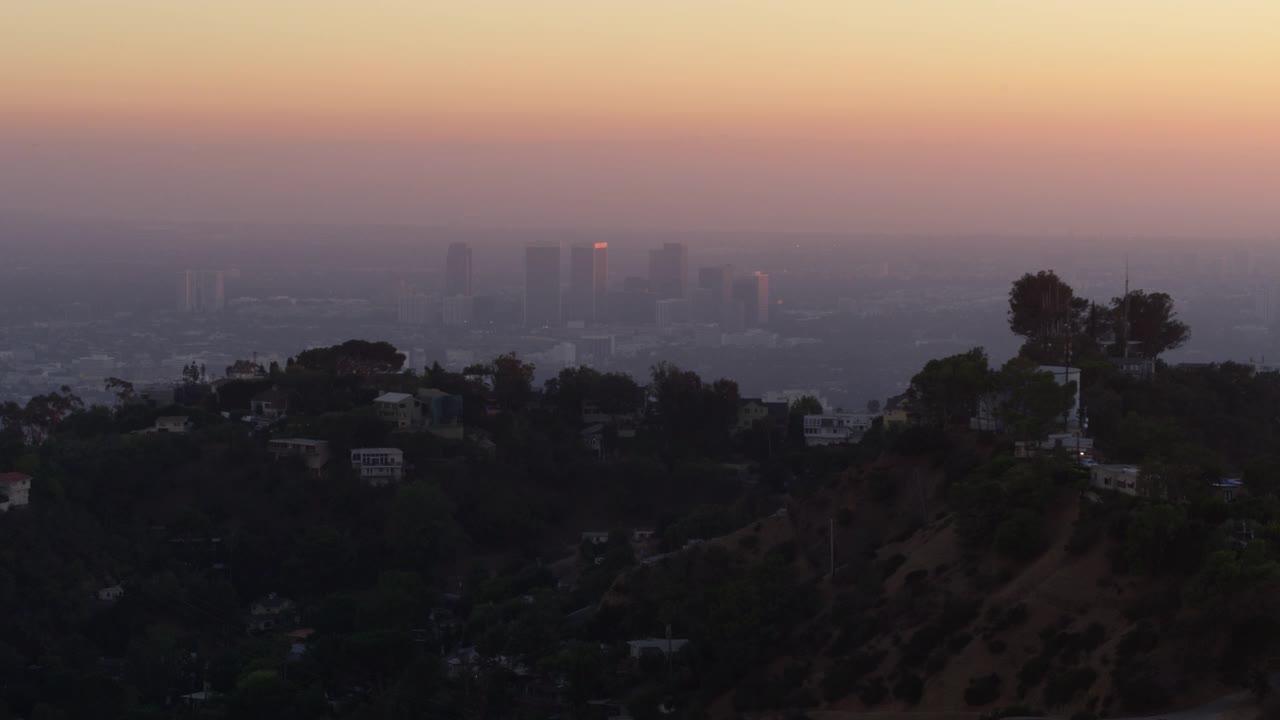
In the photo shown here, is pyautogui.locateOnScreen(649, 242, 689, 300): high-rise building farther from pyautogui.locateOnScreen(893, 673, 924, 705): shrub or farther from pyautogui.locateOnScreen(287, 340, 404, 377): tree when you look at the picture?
pyautogui.locateOnScreen(893, 673, 924, 705): shrub

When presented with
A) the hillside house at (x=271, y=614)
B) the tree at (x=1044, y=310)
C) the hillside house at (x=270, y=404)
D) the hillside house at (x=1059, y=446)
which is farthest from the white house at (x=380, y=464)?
the hillside house at (x=1059, y=446)

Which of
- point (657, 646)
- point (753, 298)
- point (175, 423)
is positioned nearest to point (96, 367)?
point (753, 298)

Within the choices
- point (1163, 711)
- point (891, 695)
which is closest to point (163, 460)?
point (891, 695)

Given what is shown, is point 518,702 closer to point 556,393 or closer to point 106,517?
point 106,517

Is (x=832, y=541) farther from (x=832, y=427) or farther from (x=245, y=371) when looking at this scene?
(x=245, y=371)

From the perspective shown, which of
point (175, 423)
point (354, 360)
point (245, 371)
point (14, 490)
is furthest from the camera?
point (245, 371)

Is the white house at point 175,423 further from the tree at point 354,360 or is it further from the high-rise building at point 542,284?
the high-rise building at point 542,284

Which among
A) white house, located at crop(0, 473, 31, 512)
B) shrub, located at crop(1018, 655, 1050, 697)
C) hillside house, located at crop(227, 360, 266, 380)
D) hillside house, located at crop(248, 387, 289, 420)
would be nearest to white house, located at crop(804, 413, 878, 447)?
hillside house, located at crop(248, 387, 289, 420)
